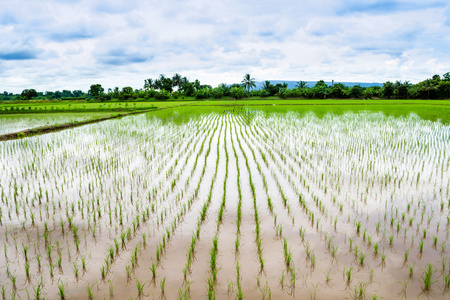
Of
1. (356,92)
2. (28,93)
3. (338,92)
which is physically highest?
(28,93)

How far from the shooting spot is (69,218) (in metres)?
3.84

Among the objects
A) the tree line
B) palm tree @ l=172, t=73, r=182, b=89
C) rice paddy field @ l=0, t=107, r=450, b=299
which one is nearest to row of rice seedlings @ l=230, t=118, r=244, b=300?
rice paddy field @ l=0, t=107, r=450, b=299

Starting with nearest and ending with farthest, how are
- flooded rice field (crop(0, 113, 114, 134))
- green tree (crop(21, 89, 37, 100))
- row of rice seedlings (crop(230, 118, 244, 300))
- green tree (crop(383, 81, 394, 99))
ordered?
row of rice seedlings (crop(230, 118, 244, 300)) < flooded rice field (crop(0, 113, 114, 134)) < green tree (crop(383, 81, 394, 99)) < green tree (crop(21, 89, 37, 100))

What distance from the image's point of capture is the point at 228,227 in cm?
351

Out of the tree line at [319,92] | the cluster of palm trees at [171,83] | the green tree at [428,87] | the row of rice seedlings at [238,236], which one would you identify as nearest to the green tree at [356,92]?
the tree line at [319,92]

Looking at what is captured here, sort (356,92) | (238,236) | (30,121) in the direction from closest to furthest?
(238,236) → (30,121) → (356,92)

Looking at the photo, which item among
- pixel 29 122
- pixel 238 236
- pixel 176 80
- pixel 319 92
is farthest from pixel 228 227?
pixel 176 80

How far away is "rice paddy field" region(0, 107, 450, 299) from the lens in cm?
246

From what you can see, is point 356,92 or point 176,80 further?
point 176,80

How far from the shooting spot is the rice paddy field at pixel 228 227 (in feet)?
8.07

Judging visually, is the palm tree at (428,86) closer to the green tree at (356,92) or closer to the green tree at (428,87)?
the green tree at (428,87)

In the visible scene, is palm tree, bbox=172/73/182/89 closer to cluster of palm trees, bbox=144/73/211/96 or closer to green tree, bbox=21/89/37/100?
cluster of palm trees, bbox=144/73/211/96

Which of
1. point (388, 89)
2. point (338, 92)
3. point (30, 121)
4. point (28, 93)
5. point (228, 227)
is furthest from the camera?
point (28, 93)

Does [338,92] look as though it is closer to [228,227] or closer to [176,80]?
[176,80]
